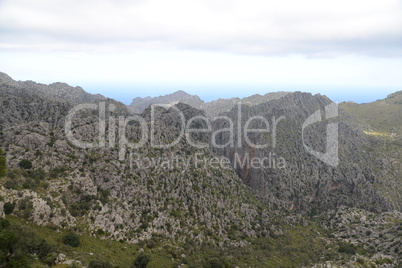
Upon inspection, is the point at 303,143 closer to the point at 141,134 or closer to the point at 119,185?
the point at 141,134

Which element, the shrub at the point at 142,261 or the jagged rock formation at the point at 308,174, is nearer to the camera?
the shrub at the point at 142,261

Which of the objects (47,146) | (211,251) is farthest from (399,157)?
(47,146)

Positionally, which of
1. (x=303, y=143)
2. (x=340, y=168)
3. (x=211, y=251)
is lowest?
(x=211, y=251)

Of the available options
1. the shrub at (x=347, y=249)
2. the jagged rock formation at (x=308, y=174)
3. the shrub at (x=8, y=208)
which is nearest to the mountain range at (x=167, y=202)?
the shrub at (x=8, y=208)

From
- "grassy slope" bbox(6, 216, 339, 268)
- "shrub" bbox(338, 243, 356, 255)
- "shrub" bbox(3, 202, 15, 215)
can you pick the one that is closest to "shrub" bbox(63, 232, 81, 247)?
"grassy slope" bbox(6, 216, 339, 268)

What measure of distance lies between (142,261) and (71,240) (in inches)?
590

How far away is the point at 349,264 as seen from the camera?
2768 inches

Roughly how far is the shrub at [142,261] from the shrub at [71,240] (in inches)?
488

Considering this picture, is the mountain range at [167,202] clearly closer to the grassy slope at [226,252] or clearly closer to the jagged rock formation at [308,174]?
the grassy slope at [226,252]

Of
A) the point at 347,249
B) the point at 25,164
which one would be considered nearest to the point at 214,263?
the point at 25,164

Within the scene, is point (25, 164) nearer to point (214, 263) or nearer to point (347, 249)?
point (214, 263)

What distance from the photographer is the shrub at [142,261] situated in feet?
193

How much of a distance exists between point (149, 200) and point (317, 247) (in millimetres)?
63808

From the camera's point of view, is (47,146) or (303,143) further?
(303,143)
